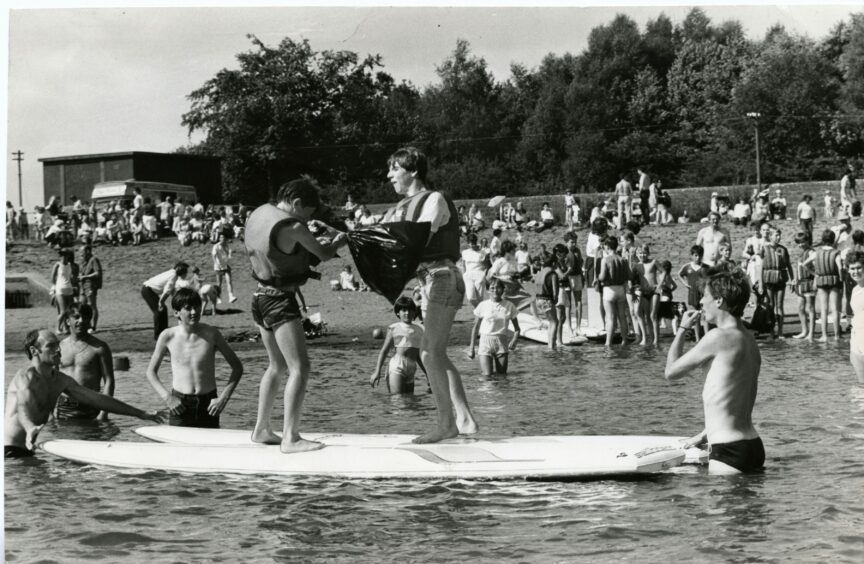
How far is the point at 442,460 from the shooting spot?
7746mm

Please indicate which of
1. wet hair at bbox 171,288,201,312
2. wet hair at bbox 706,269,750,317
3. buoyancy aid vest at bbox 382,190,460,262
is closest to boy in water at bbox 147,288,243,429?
wet hair at bbox 171,288,201,312

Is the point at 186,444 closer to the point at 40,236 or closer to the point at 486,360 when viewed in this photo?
the point at 486,360

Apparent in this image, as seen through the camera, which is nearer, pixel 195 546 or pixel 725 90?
pixel 195 546

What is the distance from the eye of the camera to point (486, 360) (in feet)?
45.4

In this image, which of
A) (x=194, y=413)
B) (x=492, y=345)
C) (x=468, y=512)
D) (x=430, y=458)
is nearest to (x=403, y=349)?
(x=492, y=345)

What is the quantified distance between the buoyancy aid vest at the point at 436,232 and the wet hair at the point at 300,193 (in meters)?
0.53

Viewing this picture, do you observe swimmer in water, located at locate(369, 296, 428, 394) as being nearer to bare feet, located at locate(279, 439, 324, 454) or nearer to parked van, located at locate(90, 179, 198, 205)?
bare feet, located at locate(279, 439, 324, 454)

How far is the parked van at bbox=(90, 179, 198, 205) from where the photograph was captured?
3306 centimetres

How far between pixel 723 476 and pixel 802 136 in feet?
137

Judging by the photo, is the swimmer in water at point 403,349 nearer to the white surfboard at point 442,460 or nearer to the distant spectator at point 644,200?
the white surfboard at point 442,460

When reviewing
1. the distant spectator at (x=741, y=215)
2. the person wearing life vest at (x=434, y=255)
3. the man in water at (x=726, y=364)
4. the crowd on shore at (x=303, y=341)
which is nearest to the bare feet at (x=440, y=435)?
the crowd on shore at (x=303, y=341)

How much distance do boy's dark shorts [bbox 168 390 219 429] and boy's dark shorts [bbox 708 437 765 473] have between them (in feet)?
13.8

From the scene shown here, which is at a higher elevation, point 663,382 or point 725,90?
point 725,90

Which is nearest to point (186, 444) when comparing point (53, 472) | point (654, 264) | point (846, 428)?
point (53, 472)
